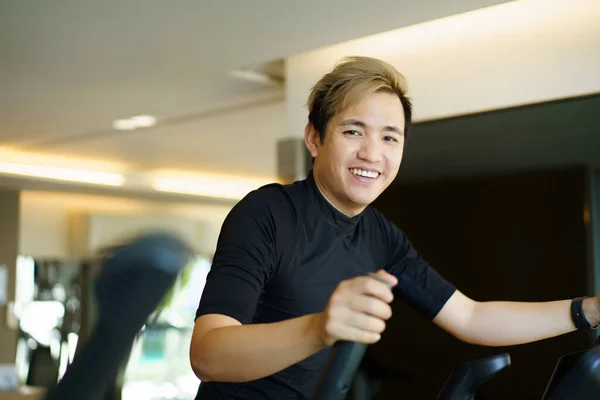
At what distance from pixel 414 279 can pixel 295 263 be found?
356mm

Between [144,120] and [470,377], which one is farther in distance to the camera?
[144,120]

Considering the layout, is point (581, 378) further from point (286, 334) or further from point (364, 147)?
point (364, 147)

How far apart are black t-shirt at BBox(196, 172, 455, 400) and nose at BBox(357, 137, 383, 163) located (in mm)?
163

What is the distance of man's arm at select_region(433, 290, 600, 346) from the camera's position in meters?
1.74

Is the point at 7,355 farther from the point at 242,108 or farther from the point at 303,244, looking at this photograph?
the point at 303,244

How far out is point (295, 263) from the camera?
1608mm

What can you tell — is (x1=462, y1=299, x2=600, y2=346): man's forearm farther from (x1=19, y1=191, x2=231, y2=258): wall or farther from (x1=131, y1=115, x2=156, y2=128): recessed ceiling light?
(x1=19, y1=191, x2=231, y2=258): wall

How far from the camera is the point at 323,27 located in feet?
12.4

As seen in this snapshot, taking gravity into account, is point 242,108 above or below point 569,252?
above

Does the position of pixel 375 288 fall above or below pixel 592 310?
above

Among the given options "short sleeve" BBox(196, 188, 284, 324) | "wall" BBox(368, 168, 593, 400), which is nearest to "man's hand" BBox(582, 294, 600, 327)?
"short sleeve" BBox(196, 188, 284, 324)

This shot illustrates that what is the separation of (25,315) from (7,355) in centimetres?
41

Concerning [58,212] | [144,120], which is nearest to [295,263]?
[144,120]

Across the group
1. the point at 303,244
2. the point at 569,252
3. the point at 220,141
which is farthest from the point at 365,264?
the point at 220,141
